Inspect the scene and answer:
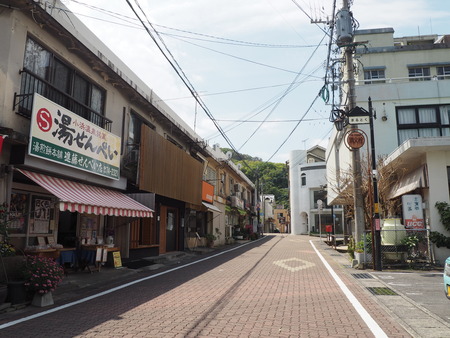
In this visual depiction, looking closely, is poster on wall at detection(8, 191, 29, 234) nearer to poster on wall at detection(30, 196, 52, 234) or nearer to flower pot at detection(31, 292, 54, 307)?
poster on wall at detection(30, 196, 52, 234)

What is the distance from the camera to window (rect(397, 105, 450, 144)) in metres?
20.7

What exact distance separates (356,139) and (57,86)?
36.2ft

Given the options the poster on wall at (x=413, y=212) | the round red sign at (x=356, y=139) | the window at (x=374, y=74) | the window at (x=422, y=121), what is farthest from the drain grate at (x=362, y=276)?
the window at (x=374, y=74)

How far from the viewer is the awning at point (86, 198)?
869 cm

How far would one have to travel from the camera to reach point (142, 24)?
403 inches

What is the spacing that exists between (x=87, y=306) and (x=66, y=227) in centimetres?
503

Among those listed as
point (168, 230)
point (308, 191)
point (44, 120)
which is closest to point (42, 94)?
point (44, 120)

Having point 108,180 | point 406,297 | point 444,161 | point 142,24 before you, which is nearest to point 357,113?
point 444,161

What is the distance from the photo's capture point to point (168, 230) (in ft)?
64.6

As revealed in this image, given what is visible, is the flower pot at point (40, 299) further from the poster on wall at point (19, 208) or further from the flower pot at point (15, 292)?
the poster on wall at point (19, 208)

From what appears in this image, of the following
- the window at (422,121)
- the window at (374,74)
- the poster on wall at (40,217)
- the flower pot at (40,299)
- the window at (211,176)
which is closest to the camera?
the flower pot at (40,299)

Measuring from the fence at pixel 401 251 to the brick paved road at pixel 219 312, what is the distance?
379cm

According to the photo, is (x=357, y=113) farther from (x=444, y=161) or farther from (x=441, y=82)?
(x=441, y=82)

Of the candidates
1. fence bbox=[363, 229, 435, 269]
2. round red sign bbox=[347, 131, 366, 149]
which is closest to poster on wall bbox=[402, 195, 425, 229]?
fence bbox=[363, 229, 435, 269]
